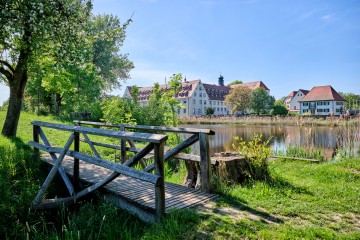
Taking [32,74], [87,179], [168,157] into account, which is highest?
[32,74]

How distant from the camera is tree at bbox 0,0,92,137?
7.11 meters

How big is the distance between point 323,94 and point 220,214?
239 ft

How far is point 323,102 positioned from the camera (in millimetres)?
66250

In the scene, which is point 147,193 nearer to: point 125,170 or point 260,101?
point 125,170

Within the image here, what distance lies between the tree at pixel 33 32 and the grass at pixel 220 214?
11.4ft

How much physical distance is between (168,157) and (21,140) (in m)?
7.05

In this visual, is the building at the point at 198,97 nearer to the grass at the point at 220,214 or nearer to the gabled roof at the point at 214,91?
the gabled roof at the point at 214,91

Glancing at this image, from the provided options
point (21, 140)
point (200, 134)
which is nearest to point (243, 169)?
point (200, 134)

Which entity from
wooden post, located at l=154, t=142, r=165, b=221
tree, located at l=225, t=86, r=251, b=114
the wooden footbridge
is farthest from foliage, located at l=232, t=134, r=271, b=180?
tree, located at l=225, t=86, r=251, b=114

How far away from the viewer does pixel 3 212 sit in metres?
4.86

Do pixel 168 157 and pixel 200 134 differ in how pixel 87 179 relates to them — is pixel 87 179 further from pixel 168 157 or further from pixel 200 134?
pixel 200 134

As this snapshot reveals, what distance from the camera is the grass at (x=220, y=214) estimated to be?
11.6ft

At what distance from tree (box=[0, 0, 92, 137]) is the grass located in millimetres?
3481

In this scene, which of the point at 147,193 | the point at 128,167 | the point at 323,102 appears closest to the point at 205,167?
the point at 147,193
